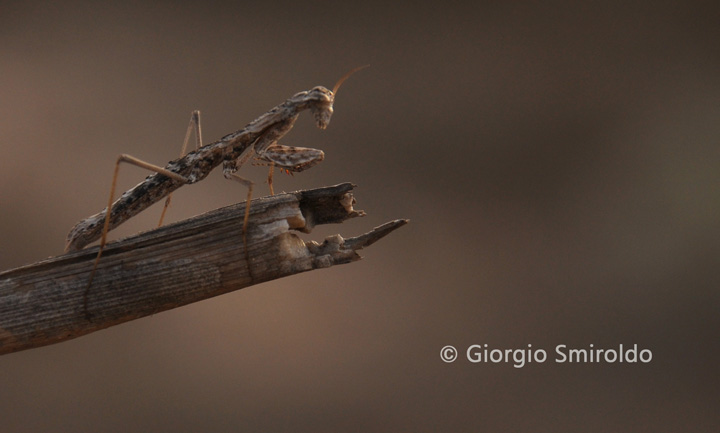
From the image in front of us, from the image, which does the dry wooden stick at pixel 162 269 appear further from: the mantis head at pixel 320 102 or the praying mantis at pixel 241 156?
the mantis head at pixel 320 102

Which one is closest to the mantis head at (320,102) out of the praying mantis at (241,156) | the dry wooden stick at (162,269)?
the praying mantis at (241,156)

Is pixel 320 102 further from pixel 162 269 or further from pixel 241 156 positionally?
pixel 162 269

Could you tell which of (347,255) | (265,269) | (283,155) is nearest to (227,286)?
(265,269)

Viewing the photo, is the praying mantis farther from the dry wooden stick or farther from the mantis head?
the dry wooden stick

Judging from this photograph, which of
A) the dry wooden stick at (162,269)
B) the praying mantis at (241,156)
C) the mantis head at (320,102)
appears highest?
the mantis head at (320,102)

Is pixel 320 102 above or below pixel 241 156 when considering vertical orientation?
above

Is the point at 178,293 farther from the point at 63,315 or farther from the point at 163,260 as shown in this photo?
the point at 63,315

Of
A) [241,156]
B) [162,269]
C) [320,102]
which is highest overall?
[320,102]

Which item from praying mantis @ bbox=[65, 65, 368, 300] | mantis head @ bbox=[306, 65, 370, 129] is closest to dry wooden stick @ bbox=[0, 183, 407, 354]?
praying mantis @ bbox=[65, 65, 368, 300]

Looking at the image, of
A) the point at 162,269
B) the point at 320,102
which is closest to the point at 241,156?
the point at 320,102
